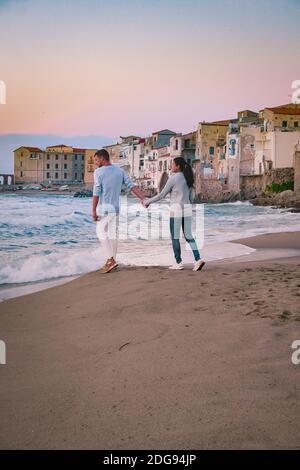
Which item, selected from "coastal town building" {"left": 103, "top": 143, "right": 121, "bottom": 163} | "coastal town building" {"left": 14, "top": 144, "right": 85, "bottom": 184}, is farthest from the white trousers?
"coastal town building" {"left": 14, "top": 144, "right": 85, "bottom": 184}

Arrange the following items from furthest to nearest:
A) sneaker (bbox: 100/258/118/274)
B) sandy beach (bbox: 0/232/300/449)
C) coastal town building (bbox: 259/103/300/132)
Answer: coastal town building (bbox: 259/103/300/132) < sneaker (bbox: 100/258/118/274) < sandy beach (bbox: 0/232/300/449)

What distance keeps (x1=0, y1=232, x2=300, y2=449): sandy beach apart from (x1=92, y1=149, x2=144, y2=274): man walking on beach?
4.85ft

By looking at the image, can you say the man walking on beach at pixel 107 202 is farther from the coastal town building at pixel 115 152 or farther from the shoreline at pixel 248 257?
the coastal town building at pixel 115 152

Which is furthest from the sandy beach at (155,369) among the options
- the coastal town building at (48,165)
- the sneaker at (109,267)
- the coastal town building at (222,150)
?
the coastal town building at (48,165)

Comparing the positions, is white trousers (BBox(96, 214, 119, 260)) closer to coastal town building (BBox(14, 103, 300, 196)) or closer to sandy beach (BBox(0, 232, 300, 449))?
sandy beach (BBox(0, 232, 300, 449))

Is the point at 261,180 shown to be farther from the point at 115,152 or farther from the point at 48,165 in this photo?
the point at 48,165

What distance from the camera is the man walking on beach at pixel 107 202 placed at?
5969 mm

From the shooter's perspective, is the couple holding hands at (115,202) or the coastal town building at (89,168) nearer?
the couple holding hands at (115,202)

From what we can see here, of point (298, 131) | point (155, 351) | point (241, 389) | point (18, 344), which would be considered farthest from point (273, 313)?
point (298, 131)

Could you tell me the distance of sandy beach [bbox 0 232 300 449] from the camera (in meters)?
1.91

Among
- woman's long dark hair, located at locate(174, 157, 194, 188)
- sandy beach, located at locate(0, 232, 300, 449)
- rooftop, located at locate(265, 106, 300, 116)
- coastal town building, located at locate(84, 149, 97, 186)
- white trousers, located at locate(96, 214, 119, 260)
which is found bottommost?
sandy beach, located at locate(0, 232, 300, 449)

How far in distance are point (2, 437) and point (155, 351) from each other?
108 cm

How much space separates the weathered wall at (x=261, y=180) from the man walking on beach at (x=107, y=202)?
39.0m

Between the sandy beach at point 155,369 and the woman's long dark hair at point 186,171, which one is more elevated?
the woman's long dark hair at point 186,171
